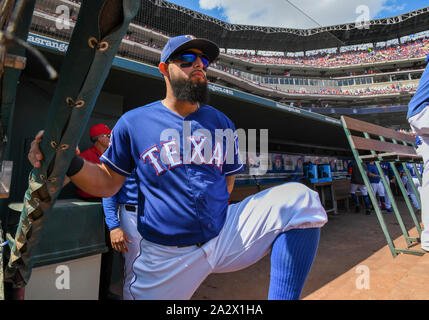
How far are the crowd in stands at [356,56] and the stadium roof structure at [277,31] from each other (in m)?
1.51

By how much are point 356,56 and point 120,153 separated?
52040mm

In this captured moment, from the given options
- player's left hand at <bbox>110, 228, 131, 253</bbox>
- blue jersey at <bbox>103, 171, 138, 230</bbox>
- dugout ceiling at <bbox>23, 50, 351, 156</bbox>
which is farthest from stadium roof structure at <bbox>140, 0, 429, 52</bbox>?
player's left hand at <bbox>110, 228, 131, 253</bbox>

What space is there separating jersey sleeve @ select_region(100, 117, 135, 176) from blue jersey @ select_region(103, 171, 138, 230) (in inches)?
26.5

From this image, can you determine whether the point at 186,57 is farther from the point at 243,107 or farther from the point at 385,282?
the point at 243,107

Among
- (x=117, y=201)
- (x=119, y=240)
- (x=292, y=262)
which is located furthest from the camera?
(x=117, y=201)

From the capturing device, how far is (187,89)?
150 cm

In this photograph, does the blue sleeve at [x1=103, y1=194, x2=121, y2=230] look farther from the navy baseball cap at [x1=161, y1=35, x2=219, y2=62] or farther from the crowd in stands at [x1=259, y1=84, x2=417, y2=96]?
the crowd in stands at [x1=259, y1=84, x2=417, y2=96]

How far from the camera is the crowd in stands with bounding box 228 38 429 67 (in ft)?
132

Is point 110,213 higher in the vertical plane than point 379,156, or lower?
lower

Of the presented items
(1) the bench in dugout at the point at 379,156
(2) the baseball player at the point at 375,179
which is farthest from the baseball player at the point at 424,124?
(2) the baseball player at the point at 375,179

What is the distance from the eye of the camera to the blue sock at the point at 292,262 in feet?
3.84

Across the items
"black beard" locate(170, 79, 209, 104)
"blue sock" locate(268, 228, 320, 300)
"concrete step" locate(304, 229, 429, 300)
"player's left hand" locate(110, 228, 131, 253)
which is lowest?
"concrete step" locate(304, 229, 429, 300)

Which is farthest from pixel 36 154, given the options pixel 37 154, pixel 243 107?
pixel 243 107

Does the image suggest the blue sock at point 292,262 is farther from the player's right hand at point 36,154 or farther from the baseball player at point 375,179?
the baseball player at point 375,179
